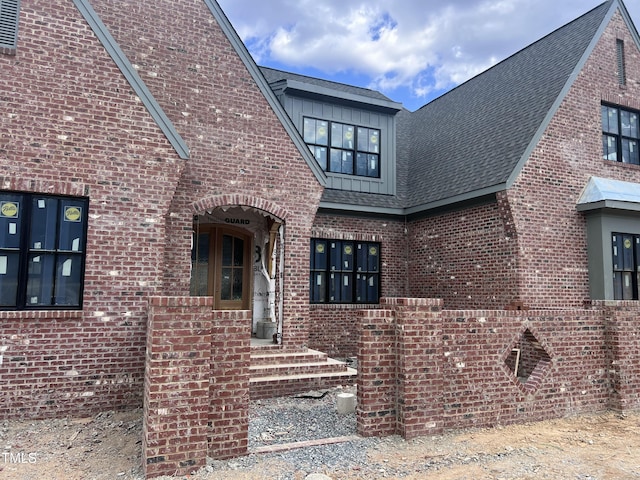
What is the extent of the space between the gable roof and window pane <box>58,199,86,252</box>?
8056 millimetres

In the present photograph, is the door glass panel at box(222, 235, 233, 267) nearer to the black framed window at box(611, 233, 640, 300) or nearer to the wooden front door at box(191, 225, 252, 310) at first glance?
A: the wooden front door at box(191, 225, 252, 310)

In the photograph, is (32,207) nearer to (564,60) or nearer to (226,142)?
(226,142)

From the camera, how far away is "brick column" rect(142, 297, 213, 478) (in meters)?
4.81

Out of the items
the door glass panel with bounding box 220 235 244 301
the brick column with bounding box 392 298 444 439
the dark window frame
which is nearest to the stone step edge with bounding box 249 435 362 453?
the brick column with bounding box 392 298 444 439

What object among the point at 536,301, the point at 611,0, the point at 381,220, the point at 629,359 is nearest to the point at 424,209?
the point at 381,220

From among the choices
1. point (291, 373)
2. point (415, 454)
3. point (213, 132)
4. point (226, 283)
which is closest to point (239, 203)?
point (213, 132)

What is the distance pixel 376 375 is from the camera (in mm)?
6008

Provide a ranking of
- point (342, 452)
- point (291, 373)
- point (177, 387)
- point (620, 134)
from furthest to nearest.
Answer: point (620, 134) → point (291, 373) → point (342, 452) → point (177, 387)

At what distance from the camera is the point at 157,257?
24.6 feet

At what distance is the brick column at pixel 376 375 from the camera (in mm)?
5945

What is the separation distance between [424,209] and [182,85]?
262 inches

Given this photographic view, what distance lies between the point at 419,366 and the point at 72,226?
Result: 17.3 feet

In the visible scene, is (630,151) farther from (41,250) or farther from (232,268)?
(41,250)

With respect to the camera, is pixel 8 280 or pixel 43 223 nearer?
pixel 8 280
